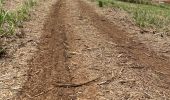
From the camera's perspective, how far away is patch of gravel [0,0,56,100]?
768cm

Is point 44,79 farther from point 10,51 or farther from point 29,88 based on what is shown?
point 10,51

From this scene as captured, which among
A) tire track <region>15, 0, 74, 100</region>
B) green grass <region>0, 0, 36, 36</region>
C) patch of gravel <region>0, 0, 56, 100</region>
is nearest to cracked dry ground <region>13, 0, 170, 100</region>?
tire track <region>15, 0, 74, 100</region>

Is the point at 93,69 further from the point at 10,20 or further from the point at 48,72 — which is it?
the point at 10,20

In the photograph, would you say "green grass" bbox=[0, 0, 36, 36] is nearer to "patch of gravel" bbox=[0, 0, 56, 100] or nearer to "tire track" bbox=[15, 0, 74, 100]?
"patch of gravel" bbox=[0, 0, 56, 100]

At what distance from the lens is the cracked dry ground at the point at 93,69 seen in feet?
24.7

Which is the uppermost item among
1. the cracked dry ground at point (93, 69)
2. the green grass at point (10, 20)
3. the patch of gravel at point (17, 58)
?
the green grass at point (10, 20)

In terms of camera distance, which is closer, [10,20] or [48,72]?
[48,72]

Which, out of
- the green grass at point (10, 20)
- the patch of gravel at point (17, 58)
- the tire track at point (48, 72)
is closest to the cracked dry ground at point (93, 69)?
the tire track at point (48, 72)

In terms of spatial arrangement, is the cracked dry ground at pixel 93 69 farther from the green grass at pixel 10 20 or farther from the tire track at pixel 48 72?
the green grass at pixel 10 20

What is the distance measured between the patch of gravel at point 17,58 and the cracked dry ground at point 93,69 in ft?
0.57

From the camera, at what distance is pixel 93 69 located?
8.93 metres

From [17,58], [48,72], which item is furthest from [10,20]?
[48,72]

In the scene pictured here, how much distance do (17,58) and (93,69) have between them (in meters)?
1.91

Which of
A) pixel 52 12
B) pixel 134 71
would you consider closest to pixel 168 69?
pixel 134 71
